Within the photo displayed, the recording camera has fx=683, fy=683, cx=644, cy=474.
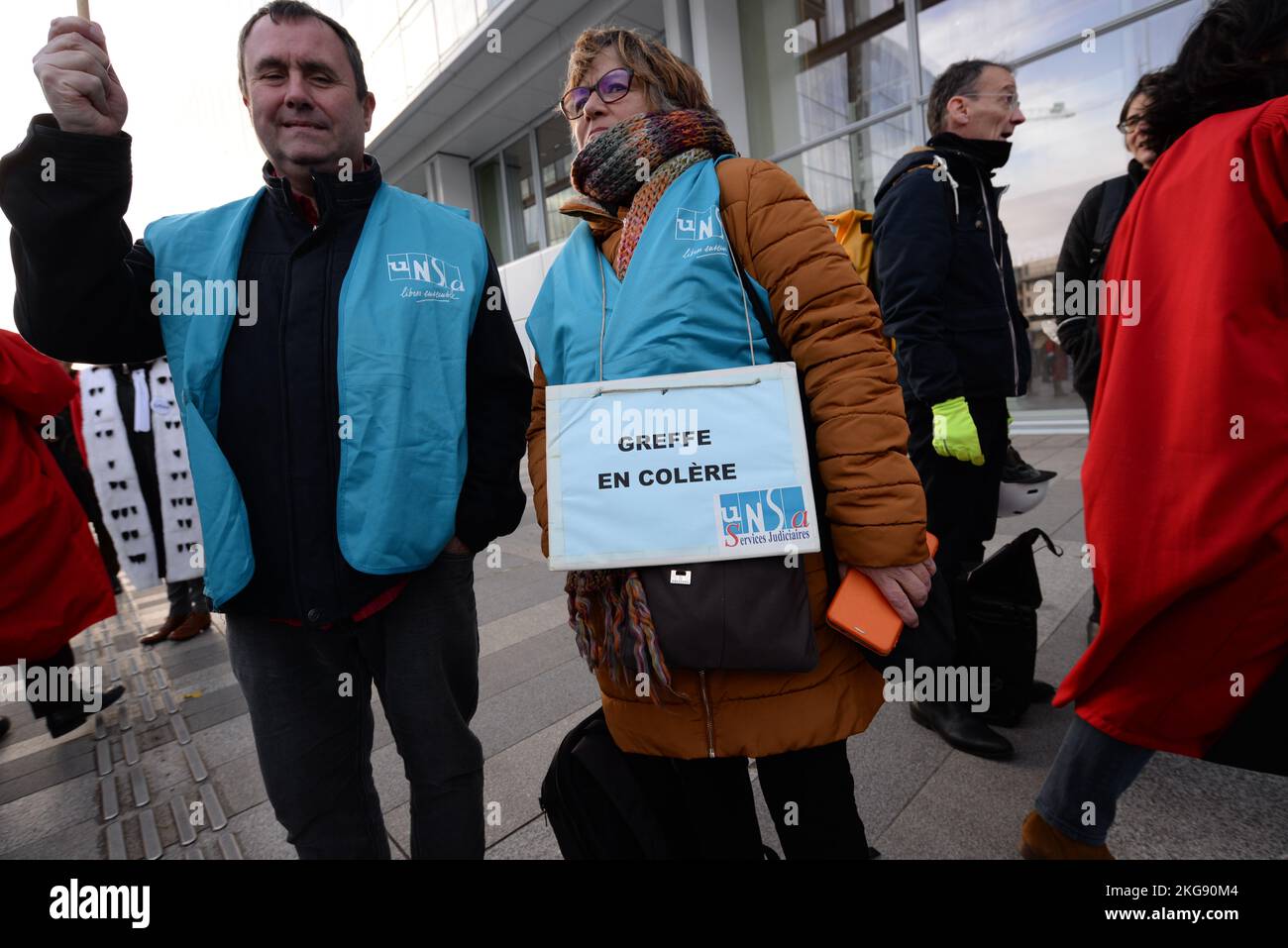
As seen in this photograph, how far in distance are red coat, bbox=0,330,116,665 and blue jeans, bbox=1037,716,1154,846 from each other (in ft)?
10.1

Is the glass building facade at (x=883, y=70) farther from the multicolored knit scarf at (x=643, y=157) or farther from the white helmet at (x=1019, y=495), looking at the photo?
the multicolored knit scarf at (x=643, y=157)

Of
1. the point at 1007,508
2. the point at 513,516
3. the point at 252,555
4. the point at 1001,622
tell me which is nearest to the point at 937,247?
the point at 1007,508

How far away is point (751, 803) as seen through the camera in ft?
4.68

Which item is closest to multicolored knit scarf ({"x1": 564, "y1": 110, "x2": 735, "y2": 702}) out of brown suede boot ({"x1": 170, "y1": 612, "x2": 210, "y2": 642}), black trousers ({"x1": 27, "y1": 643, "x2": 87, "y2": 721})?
black trousers ({"x1": 27, "y1": 643, "x2": 87, "y2": 721})

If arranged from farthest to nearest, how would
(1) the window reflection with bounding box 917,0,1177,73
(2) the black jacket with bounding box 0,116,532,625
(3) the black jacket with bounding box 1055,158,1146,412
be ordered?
(1) the window reflection with bounding box 917,0,1177,73
(3) the black jacket with bounding box 1055,158,1146,412
(2) the black jacket with bounding box 0,116,532,625

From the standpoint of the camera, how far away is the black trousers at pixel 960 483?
2.23 m

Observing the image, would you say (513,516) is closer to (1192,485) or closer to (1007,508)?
(1192,485)

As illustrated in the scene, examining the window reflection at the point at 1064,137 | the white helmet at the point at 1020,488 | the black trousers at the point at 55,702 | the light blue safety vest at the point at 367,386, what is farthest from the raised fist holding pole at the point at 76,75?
the window reflection at the point at 1064,137

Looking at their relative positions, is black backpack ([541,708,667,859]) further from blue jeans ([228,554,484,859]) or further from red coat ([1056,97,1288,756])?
red coat ([1056,97,1288,756])

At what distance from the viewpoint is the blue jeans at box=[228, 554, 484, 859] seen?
1.46m

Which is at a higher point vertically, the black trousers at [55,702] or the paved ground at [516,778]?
the black trousers at [55,702]

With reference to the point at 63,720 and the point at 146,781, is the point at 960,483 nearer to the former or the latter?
the point at 146,781

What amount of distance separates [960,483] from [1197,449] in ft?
3.03

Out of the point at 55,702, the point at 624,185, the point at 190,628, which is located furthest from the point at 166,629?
the point at 624,185
